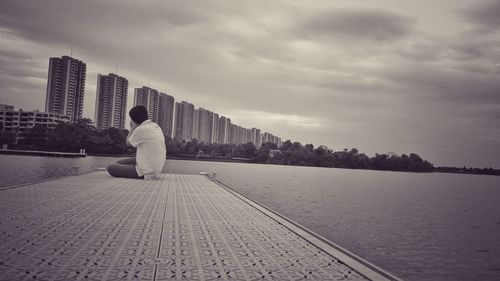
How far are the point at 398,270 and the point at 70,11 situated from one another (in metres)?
37.2

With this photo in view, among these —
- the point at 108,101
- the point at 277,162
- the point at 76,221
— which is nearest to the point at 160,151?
the point at 76,221

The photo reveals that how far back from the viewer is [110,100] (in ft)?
476

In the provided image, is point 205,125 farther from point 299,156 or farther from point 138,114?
point 138,114

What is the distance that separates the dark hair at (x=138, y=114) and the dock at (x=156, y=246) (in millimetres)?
7243

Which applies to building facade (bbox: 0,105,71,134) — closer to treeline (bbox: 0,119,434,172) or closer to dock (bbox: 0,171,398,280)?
treeline (bbox: 0,119,434,172)

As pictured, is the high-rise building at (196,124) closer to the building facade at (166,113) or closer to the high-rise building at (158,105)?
the high-rise building at (158,105)

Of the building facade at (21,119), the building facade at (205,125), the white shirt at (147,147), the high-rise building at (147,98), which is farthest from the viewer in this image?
the building facade at (205,125)

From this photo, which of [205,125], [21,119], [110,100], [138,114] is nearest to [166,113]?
[110,100]

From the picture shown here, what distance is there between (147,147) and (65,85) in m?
141

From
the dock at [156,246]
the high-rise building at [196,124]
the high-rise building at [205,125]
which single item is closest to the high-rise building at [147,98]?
the high-rise building at [196,124]

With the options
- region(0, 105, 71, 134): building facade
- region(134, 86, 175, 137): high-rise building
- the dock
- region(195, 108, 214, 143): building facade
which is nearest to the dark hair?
the dock

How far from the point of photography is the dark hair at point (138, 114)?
15086 mm

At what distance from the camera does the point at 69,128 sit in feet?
330

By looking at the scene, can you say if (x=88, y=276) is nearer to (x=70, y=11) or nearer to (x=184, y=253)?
(x=184, y=253)
